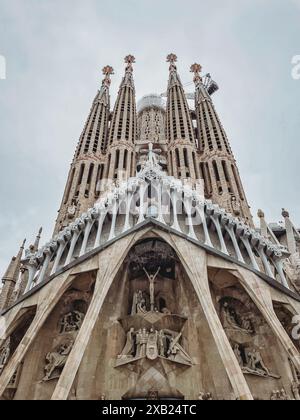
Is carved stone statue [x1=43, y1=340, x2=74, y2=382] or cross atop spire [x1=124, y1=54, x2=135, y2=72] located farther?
cross atop spire [x1=124, y1=54, x2=135, y2=72]

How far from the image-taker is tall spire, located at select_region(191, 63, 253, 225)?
19.4 metres

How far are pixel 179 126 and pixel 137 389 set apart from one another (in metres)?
20.7

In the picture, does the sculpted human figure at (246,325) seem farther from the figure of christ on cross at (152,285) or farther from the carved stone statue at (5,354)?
the carved stone statue at (5,354)

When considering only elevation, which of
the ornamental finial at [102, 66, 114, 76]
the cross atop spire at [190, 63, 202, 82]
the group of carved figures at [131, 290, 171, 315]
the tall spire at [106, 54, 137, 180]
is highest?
the ornamental finial at [102, 66, 114, 76]

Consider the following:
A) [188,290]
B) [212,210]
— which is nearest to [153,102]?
[212,210]

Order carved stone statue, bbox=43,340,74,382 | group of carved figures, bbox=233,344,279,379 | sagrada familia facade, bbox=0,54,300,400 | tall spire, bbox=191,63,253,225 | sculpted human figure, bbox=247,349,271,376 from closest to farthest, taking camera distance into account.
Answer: sagrada familia facade, bbox=0,54,300,400 → group of carved figures, bbox=233,344,279,379 → sculpted human figure, bbox=247,349,271,376 → carved stone statue, bbox=43,340,74,382 → tall spire, bbox=191,63,253,225

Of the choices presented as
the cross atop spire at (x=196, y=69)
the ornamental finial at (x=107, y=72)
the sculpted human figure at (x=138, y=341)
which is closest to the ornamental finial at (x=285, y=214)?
the sculpted human figure at (x=138, y=341)

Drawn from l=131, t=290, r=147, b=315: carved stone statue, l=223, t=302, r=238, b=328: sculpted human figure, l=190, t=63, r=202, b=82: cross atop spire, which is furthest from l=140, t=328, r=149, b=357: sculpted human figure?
l=190, t=63, r=202, b=82: cross atop spire

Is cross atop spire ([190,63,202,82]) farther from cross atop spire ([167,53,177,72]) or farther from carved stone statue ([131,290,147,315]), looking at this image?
carved stone statue ([131,290,147,315])

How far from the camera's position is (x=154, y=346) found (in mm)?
12219

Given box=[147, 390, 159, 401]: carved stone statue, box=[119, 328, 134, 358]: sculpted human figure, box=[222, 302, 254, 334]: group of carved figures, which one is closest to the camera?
box=[147, 390, 159, 401]: carved stone statue

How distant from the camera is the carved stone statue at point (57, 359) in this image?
11966 mm
